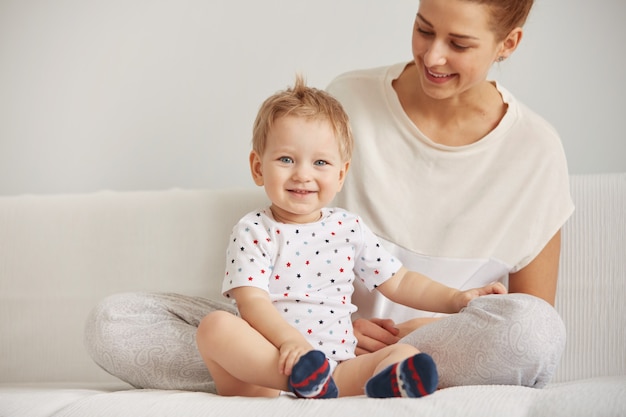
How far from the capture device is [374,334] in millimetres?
1825

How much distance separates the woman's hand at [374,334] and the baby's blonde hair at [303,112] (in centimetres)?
39

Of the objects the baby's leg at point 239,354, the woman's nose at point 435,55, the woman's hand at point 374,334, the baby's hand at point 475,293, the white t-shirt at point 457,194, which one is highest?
the woman's nose at point 435,55

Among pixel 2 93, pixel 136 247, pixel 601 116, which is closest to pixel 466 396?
pixel 136 247

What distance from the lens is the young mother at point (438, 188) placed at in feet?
5.74

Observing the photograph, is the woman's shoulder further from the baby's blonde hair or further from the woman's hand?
the woman's hand

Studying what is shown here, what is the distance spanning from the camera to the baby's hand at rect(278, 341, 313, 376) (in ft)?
4.54

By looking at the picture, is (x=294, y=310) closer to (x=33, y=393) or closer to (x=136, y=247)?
(x=33, y=393)

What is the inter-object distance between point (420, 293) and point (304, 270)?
0.97 ft

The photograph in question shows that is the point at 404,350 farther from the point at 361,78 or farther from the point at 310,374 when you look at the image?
the point at 361,78

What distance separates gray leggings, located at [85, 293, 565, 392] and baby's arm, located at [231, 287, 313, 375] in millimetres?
234

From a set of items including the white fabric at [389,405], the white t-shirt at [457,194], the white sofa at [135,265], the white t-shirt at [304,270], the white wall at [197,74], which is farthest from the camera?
the white wall at [197,74]

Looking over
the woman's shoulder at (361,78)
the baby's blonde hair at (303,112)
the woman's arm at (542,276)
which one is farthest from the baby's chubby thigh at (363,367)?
the woman's shoulder at (361,78)

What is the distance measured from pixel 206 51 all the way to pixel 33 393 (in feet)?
4.56

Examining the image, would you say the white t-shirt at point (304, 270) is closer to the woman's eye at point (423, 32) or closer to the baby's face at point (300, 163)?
the baby's face at point (300, 163)
